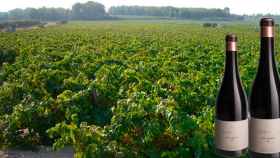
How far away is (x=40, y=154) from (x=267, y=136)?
6.64 meters

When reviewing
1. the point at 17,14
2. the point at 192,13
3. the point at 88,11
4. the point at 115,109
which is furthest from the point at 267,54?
the point at 17,14

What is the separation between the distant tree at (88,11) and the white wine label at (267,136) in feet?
423

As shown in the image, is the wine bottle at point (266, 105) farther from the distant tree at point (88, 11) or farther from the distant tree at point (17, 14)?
the distant tree at point (17, 14)

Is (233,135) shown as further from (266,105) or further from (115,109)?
(115,109)

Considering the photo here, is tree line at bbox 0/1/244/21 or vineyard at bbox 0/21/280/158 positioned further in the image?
tree line at bbox 0/1/244/21

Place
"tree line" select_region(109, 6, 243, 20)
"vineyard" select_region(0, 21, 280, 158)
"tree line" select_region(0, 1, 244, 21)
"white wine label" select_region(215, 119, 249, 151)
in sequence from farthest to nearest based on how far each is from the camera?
"tree line" select_region(0, 1, 244, 21) < "tree line" select_region(109, 6, 243, 20) < "vineyard" select_region(0, 21, 280, 158) < "white wine label" select_region(215, 119, 249, 151)

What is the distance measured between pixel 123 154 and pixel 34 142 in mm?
4333

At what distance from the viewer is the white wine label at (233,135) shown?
3.12 m

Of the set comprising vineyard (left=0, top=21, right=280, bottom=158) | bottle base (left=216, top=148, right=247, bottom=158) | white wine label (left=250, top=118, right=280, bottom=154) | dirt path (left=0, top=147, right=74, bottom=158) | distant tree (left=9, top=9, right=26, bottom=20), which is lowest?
dirt path (left=0, top=147, right=74, bottom=158)

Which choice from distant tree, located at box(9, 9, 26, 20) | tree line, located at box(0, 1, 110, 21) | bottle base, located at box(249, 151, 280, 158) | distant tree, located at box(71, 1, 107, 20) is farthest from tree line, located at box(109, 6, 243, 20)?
bottle base, located at box(249, 151, 280, 158)

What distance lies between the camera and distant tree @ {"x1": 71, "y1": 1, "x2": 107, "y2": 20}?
132250 mm

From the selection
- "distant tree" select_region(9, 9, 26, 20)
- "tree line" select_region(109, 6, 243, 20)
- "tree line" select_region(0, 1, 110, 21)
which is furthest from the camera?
"distant tree" select_region(9, 9, 26, 20)

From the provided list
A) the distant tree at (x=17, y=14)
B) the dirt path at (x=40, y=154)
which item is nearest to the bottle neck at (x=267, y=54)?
→ the dirt path at (x=40, y=154)

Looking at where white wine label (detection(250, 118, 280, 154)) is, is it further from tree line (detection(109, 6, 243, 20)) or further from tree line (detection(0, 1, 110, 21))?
tree line (detection(0, 1, 110, 21))
